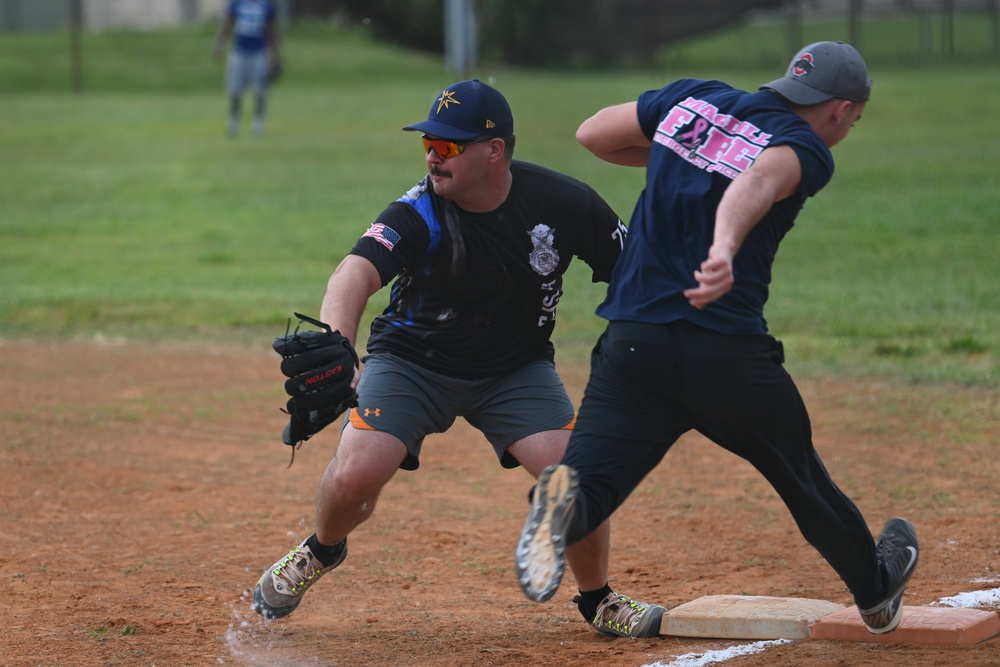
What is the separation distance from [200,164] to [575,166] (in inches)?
208

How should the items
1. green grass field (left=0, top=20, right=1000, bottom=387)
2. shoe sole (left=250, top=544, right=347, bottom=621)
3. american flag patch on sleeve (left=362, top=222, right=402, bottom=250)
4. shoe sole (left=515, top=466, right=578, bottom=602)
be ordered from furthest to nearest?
green grass field (left=0, top=20, right=1000, bottom=387)
shoe sole (left=250, top=544, right=347, bottom=621)
american flag patch on sleeve (left=362, top=222, right=402, bottom=250)
shoe sole (left=515, top=466, right=578, bottom=602)

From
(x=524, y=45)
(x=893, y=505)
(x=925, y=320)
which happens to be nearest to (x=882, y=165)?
(x=925, y=320)

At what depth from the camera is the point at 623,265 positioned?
4.03 meters

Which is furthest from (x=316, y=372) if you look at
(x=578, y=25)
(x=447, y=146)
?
(x=578, y=25)

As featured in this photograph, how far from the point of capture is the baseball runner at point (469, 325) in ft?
14.8

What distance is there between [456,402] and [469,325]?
281 mm

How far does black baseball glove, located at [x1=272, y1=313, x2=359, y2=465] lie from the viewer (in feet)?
13.2

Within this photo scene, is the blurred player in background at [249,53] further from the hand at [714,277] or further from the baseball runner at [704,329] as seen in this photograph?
the hand at [714,277]

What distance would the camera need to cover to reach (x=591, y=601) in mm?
4797

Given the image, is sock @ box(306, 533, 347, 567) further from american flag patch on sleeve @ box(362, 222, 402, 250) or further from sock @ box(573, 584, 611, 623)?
american flag patch on sleeve @ box(362, 222, 402, 250)

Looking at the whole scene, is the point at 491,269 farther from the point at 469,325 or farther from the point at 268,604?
the point at 268,604

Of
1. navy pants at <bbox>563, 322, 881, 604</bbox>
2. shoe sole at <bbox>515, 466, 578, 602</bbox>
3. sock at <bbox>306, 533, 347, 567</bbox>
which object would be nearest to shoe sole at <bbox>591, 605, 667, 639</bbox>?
navy pants at <bbox>563, 322, 881, 604</bbox>

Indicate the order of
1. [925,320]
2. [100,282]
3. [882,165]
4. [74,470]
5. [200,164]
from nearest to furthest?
[74,470] → [925,320] → [100,282] → [882,165] → [200,164]

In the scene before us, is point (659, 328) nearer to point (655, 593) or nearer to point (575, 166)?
point (655, 593)
